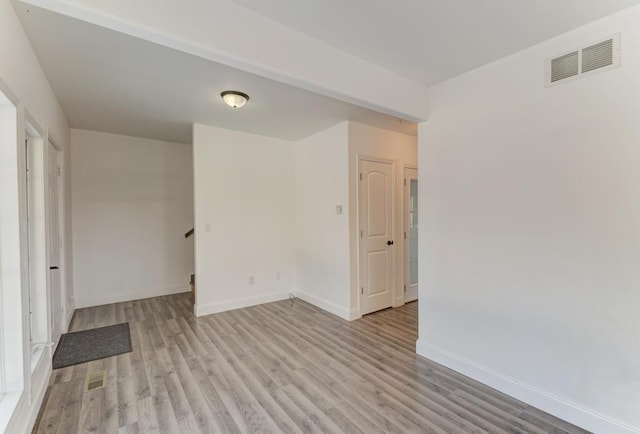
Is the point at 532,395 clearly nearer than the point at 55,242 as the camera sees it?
Yes

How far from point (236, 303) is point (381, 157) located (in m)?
2.97

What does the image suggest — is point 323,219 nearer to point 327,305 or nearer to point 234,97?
point 327,305

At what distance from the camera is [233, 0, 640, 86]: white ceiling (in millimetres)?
1762

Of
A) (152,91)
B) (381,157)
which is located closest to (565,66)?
(381,157)

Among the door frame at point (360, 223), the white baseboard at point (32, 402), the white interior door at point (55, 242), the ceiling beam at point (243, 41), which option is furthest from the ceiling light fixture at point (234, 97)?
the white baseboard at point (32, 402)

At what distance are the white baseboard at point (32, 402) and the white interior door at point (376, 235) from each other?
317 cm

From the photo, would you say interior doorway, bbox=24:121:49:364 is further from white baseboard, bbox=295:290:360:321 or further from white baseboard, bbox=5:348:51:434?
white baseboard, bbox=295:290:360:321

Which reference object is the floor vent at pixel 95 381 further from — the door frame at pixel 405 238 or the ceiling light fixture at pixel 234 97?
the door frame at pixel 405 238

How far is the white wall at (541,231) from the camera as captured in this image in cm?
184

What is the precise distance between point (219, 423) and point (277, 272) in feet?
9.24

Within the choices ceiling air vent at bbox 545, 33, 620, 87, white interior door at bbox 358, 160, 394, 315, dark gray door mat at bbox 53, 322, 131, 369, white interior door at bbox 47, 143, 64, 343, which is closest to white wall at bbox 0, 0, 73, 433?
dark gray door mat at bbox 53, 322, 131, 369

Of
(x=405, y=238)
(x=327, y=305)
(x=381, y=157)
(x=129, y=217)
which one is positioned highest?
(x=381, y=157)

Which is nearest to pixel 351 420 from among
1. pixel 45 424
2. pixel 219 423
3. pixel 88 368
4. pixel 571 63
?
pixel 219 423

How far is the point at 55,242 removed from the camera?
128 inches
